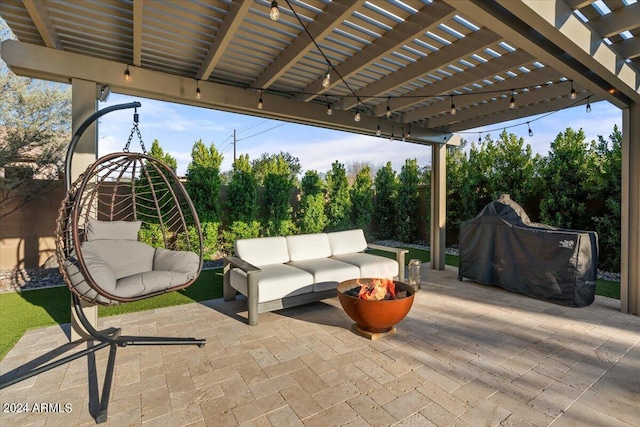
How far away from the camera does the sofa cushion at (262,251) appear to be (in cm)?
406

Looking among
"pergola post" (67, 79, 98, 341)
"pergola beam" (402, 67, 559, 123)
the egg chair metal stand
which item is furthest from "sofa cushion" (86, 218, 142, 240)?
"pergola beam" (402, 67, 559, 123)

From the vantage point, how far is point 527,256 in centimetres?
450

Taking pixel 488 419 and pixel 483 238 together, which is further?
pixel 483 238

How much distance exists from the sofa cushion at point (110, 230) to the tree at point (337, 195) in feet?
18.3

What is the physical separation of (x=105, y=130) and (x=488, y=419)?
10598mm

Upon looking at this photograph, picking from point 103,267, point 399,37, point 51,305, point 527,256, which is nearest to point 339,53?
point 399,37

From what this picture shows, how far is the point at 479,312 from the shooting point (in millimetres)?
3887


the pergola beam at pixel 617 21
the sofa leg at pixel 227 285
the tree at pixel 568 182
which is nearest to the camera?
the pergola beam at pixel 617 21

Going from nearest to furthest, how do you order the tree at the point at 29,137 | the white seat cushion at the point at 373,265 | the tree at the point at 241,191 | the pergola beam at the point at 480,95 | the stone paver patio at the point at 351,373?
the stone paver patio at the point at 351,373
the pergola beam at the point at 480,95
the white seat cushion at the point at 373,265
the tree at the point at 29,137
the tree at the point at 241,191

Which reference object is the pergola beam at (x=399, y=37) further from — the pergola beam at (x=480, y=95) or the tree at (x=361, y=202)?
the tree at (x=361, y=202)

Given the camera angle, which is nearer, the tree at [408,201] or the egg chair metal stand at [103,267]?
the egg chair metal stand at [103,267]

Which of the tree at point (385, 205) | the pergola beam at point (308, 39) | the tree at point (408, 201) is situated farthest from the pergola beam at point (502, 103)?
the tree at point (385, 205)

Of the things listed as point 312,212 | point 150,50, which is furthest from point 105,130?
point 150,50

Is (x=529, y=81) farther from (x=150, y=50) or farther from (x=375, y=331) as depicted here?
(x=150, y=50)
